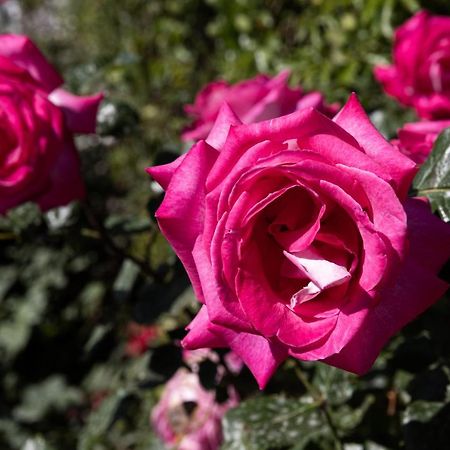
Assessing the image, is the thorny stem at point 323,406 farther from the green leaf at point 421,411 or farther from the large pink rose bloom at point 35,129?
the large pink rose bloom at point 35,129

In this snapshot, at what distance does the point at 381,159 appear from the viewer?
0.57 m

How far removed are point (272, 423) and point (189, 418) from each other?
57 cm

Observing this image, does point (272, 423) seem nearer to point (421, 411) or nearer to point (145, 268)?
point (421, 411)

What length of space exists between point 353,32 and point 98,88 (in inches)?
62.7

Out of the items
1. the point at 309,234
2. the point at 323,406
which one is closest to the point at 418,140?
the point at 309,234

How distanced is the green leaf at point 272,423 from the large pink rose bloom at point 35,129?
0.43 meters

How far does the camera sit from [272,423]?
0.98 m

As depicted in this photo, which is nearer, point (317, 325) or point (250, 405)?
point (317, 325)

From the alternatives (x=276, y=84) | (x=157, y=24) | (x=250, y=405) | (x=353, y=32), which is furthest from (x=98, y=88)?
(x=157, y=24)

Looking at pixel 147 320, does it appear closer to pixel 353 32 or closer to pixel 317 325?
pixel 317 325

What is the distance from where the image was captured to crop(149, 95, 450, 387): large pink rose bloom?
549mm

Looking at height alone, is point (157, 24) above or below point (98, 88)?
below

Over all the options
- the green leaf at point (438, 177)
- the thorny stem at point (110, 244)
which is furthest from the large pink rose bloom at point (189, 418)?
the green leaf at point (438, 177)

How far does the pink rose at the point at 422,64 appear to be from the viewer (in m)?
1.17
